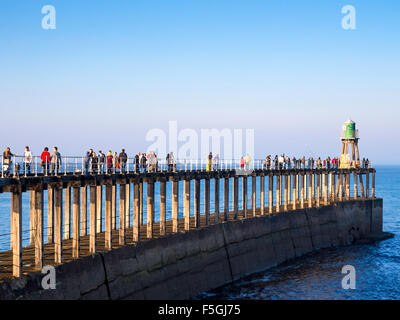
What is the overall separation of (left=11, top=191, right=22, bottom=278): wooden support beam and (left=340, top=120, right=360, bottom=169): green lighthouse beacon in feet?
158

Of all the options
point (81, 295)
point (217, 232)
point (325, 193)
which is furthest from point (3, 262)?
point (325, 193)

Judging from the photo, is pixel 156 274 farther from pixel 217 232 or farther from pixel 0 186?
pixel 0 186

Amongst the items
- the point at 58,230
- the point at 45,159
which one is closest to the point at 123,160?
the point at 45,159

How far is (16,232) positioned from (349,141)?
50586 mm

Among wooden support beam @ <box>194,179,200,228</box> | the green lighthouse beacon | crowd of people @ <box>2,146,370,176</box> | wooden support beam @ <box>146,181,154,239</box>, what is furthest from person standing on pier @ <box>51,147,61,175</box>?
the green lighthouse beacon

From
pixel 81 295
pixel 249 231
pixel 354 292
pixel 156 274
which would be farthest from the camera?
pixel 249 231

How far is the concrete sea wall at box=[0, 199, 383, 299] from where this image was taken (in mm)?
22895

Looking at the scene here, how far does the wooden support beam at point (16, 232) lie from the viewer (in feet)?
67.5

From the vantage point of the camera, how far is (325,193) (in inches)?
2142

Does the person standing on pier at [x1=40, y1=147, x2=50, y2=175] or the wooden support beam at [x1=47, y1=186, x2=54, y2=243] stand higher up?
the person standing on pier at [x1=40, y1=147, x2=50, y2=175]

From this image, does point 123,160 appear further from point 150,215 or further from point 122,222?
point 122,222

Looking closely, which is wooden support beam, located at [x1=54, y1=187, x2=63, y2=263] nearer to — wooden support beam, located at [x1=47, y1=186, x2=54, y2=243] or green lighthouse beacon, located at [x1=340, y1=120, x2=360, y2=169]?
wooden support beam, located at [x1=47, y1=186, x2=54, y2=243]

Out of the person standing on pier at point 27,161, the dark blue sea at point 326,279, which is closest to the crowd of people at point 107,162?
the person standing on pier at point 27,161

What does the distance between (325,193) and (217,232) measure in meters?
23.0
